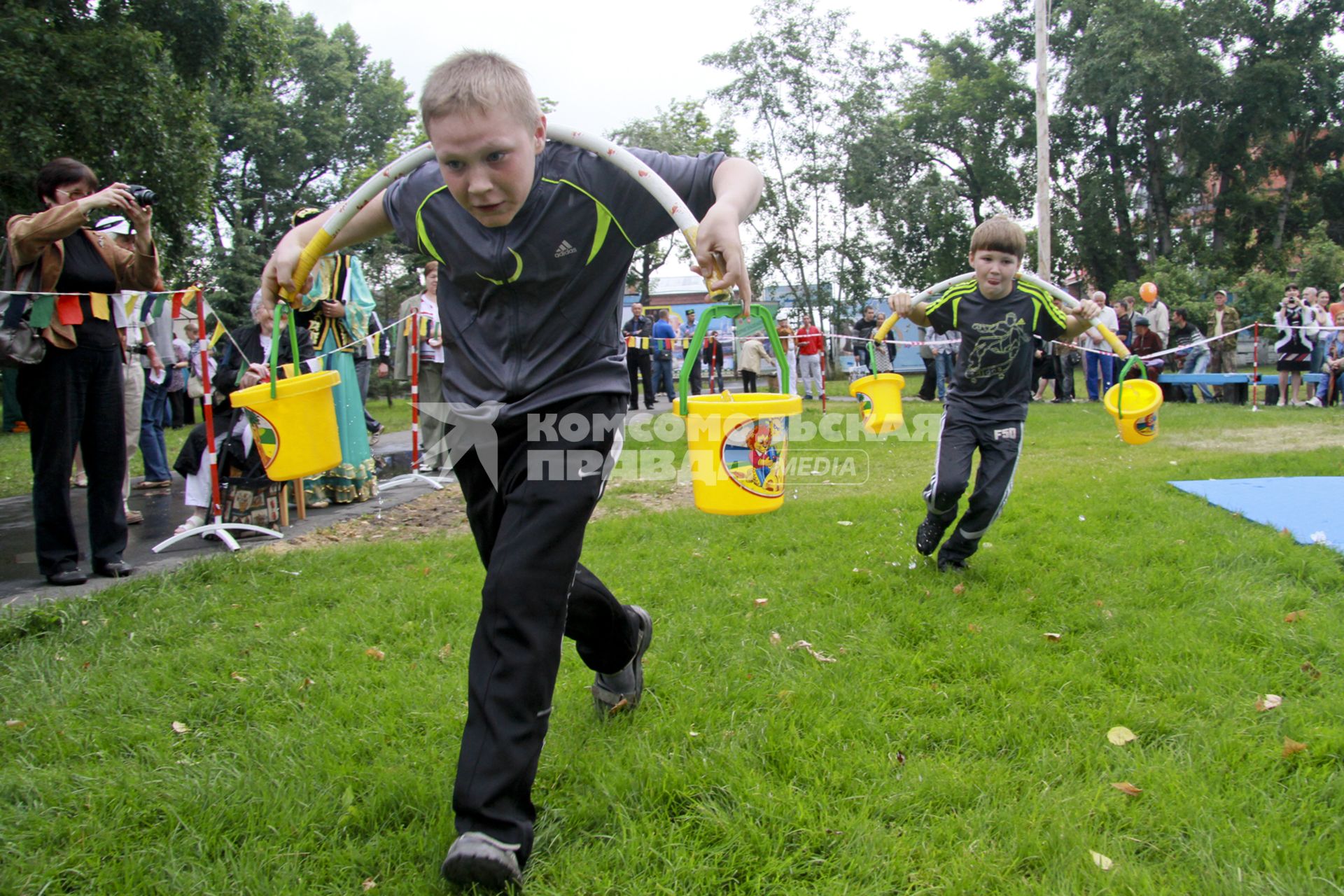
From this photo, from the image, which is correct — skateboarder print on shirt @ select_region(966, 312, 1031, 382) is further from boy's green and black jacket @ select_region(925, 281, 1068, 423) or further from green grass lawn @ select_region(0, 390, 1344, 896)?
green grass lawn @ select_region(0, 390, 1344, 896)

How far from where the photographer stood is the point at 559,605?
225 centimetres

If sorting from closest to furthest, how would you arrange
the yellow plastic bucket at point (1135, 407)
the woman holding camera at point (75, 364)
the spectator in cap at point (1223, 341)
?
the woman holding camera at point (75, 364)
the yellow plastic bucket at point (1135, 407)
the spectator in cap at point (1223, 341)

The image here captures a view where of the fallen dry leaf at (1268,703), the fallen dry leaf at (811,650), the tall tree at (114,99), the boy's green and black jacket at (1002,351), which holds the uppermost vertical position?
the tall tree at (114,99)

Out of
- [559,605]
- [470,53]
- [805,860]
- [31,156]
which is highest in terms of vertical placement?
[31,156]

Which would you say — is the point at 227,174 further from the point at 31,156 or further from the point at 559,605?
the point at 559,605

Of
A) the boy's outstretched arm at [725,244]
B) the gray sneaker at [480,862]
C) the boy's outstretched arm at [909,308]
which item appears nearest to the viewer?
the gray sneaker at [480,862]

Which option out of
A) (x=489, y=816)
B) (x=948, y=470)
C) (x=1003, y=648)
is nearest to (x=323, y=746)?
(x=489, y=816)

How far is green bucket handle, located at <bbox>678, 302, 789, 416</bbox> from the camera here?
2537mm

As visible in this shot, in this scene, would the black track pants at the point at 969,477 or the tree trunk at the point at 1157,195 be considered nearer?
the black track pants at the point at 969,477

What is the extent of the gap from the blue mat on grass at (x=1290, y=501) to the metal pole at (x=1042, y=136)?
1387cm

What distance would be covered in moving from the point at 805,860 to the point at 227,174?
Result: 123ft

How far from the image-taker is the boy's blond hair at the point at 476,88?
210 cm

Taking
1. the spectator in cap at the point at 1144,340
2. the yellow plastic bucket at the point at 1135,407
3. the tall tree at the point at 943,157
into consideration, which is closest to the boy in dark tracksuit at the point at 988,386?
the yellow plastic bucket at the point at 1135,407

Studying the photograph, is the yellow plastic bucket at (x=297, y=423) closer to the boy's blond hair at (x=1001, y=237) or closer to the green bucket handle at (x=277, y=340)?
the green bucket handle at (x=277, y=340)
